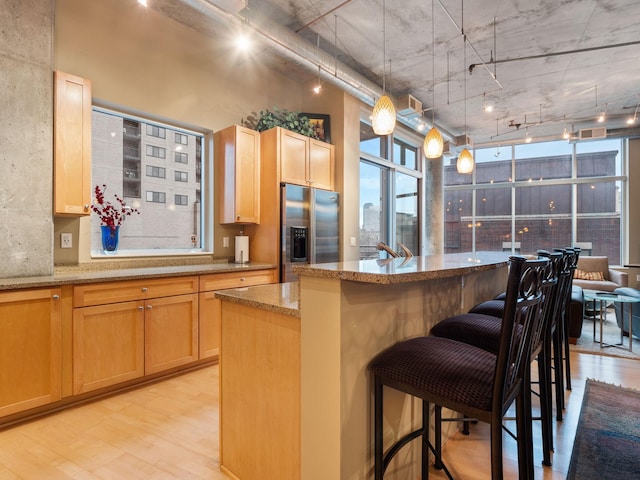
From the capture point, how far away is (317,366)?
Result: 133cm

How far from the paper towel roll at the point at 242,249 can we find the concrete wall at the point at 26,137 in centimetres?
182

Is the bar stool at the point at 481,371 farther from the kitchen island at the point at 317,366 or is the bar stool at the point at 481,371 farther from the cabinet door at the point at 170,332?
the cabinet door at the point at 170,332

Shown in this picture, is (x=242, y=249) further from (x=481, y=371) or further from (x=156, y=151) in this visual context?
(x=481, y=371)

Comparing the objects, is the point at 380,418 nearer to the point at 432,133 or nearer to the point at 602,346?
the point at 432,133

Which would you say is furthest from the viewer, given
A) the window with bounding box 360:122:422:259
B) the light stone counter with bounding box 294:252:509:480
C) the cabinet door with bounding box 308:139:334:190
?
the window with bounding box 360:122:422:259

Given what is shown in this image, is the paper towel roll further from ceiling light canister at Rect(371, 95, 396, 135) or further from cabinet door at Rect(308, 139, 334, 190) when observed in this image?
ceiling light canister at Rect(371, 95, 396, 135)

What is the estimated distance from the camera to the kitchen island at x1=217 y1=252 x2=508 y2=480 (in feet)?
4.24

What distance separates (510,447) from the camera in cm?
207

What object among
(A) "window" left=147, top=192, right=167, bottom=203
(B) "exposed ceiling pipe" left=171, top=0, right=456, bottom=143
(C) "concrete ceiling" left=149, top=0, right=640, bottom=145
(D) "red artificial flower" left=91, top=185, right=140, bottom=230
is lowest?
(D) "red artificial flower" left=91, top=185, right=140, bottom=230

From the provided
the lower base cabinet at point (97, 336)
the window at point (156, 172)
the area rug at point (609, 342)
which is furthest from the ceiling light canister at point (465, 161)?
the window at point (156, 172)

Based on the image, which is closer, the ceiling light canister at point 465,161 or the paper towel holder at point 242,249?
the paper towel holder at point 242,249

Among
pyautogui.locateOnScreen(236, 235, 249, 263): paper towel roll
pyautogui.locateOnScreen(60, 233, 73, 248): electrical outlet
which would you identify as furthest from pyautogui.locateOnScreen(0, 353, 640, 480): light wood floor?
pyautogui.locateOnScreen(236, 235, 249, 263): paper towel roll

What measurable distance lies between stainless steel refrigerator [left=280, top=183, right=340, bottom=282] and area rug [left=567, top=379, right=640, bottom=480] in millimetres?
2821

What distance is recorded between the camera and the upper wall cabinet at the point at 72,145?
2.67m
